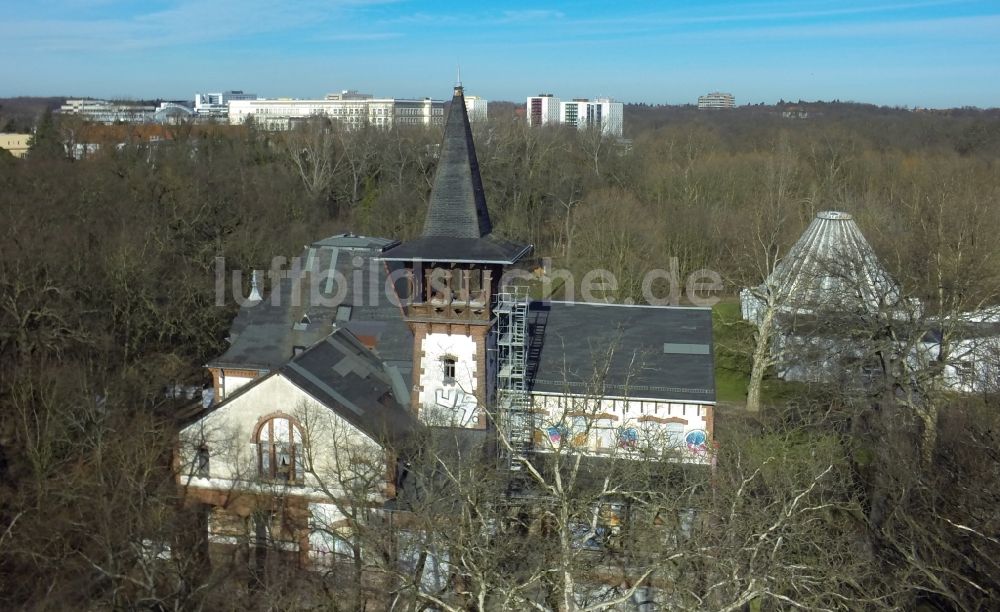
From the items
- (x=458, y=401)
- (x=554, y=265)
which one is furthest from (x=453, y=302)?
(x=554, y=265)

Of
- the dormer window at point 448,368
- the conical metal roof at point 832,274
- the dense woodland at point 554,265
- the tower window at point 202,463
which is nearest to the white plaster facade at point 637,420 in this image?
the dense woodland at point 554,265

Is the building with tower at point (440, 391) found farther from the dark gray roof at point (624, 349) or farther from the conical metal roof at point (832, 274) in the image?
the conical metal roof at point (832, 274)

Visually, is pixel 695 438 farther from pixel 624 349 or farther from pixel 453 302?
pixel 453 302

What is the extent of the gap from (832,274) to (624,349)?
24.3ft

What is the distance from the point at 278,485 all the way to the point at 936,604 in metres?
17.2

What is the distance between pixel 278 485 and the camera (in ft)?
74.4

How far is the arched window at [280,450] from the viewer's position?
22750 mm

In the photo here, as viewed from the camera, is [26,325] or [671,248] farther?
[671,248]

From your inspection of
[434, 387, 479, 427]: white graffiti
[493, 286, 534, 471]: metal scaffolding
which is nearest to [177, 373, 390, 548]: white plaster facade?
[434, 387, 479, 427]: white graffiti

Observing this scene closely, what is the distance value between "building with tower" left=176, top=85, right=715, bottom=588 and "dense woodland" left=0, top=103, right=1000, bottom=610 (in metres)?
1.59

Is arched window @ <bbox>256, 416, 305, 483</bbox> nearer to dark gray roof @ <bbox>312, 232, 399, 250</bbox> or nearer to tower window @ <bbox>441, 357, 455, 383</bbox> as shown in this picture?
tower window @ <bbox>441, 357, 455, 383</bbox>

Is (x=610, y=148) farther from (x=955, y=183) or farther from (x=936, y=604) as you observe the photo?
(x=936, y=604)

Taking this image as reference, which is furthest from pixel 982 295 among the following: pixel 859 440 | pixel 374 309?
pixel 374 309

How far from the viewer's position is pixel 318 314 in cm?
3102
